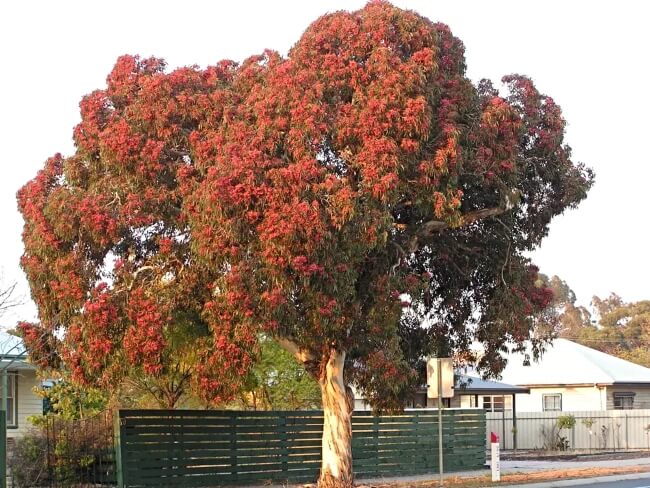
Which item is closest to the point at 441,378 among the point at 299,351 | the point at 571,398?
the point at 299,351

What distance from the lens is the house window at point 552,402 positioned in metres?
51.9

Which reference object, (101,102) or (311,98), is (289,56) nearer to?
(311,98)

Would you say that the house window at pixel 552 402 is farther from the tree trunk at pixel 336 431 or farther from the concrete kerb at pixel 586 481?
the tree trunk at pixel 336 431

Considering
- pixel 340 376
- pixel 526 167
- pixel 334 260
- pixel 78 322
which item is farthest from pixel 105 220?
pixel 526 167

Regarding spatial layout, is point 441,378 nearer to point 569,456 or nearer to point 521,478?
point 521,478

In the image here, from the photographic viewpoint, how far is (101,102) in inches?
924

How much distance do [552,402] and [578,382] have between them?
2429 mm

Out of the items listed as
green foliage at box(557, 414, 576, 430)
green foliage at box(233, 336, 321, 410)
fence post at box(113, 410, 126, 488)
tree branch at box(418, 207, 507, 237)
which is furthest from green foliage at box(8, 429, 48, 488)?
green foliage at box(557, 414, 576, 430)

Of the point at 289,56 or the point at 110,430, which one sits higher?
the point at 289,56

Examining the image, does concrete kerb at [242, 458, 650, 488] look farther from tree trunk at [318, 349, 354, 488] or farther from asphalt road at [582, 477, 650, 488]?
tree trunk at [318, 349, 354, 488]

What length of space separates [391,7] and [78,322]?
30.3 ft

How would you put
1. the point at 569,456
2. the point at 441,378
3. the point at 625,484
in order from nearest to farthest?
the point at 441,378, the point at 625,484, the point at 569,456

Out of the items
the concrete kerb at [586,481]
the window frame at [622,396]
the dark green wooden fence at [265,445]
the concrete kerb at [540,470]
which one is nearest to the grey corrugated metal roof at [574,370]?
the window frame at [622,396]

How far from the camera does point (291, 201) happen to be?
813 inches
